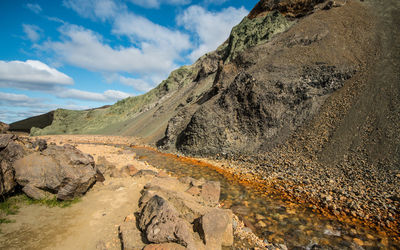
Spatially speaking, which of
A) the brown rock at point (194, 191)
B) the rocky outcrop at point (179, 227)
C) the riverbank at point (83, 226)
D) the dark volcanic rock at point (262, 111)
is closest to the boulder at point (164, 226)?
the rocky outcrop at point (179, 227)

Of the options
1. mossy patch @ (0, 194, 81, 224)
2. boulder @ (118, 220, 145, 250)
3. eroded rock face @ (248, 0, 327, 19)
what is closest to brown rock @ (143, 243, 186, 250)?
boulder @ (118, 220, 145, 250)

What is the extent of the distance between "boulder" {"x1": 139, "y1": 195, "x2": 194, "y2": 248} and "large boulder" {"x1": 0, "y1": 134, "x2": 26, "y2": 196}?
4617 mm

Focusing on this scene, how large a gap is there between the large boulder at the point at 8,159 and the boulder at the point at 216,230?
6.17 meters

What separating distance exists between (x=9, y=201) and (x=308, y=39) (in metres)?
21.7

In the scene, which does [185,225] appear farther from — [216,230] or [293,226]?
[293,226]

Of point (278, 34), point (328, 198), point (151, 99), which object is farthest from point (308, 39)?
point (151, 99)

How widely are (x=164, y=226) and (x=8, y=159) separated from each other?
6.14 meters

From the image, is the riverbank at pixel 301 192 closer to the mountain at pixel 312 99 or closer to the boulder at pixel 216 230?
the boulder at pixel 216 230

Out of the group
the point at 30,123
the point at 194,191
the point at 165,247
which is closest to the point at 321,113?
the point at 194,191

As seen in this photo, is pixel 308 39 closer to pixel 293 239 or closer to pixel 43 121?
pixel 293 239

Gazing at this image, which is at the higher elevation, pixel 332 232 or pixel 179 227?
pixel 179 227

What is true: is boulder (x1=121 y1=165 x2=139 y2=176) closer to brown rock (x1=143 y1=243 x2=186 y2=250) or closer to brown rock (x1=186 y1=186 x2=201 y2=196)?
brown rock (x1=186 y1=186 x2=201 y2=196)

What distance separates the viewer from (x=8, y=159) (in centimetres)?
629

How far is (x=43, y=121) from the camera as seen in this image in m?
49.8
